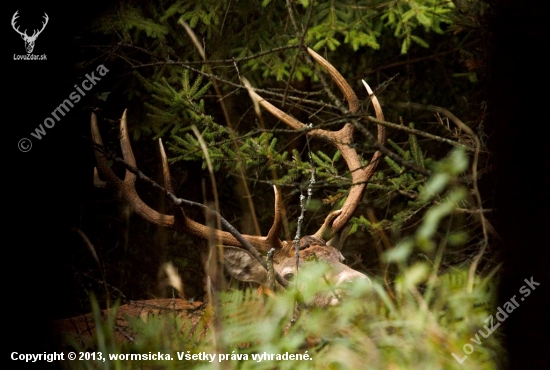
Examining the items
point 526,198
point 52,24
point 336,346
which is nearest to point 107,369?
point 336,346

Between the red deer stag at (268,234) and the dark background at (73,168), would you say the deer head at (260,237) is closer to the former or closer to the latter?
the red deer stag at (268,234)

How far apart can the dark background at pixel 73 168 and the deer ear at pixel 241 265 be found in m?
1.24

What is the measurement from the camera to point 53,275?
4.46 meters

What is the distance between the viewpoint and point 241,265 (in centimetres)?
496

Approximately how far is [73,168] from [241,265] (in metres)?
1.64

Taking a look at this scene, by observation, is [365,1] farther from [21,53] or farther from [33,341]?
[33,341]

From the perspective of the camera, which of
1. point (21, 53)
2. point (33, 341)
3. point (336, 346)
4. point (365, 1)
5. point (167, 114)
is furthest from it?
point (365, 1)

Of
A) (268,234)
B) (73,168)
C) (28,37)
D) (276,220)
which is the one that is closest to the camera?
(28,37)

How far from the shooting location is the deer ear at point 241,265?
4.92 metres

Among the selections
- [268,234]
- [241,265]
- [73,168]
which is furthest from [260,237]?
[73,168]

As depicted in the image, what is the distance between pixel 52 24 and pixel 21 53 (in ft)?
3.05

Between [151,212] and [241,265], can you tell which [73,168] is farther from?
[241,265]

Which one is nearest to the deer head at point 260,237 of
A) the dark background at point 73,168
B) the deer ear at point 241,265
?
the deer ear at point 241,265

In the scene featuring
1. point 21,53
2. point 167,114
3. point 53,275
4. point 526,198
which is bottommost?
point 53,275
